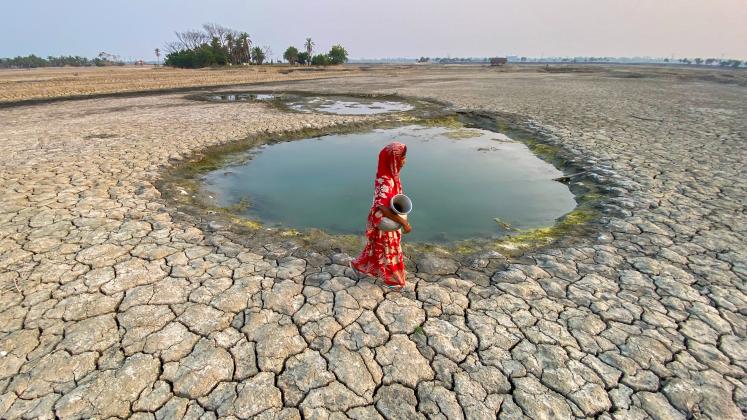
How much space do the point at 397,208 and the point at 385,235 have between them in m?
0.55

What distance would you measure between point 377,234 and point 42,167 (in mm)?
7859

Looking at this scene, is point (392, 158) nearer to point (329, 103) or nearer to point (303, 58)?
point (329, 103)

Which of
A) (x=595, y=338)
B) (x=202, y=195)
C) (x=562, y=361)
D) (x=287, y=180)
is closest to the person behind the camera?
(x=562, y=361)

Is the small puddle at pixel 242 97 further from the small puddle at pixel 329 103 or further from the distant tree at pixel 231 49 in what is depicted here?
the distant tree at pixel 231 49

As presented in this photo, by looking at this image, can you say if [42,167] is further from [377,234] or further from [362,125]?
[362,125]

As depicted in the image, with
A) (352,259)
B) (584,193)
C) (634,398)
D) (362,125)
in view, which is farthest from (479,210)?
(362,125)

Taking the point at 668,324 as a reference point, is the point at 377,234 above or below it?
above

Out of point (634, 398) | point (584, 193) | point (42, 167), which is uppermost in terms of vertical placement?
point (42, 167)

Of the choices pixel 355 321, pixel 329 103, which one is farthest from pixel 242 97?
pixel 355 321

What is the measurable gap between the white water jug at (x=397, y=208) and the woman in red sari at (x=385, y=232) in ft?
0.13

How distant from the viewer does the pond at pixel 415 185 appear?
633 cm

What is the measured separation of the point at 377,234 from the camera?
3955 millimetres

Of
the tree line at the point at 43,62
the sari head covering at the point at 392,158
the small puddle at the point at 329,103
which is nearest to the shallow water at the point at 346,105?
the small puddle at the point at 329,103

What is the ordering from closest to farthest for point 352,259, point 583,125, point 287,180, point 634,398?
point 634,398
point 352,259
point 287,180
point 583,125
